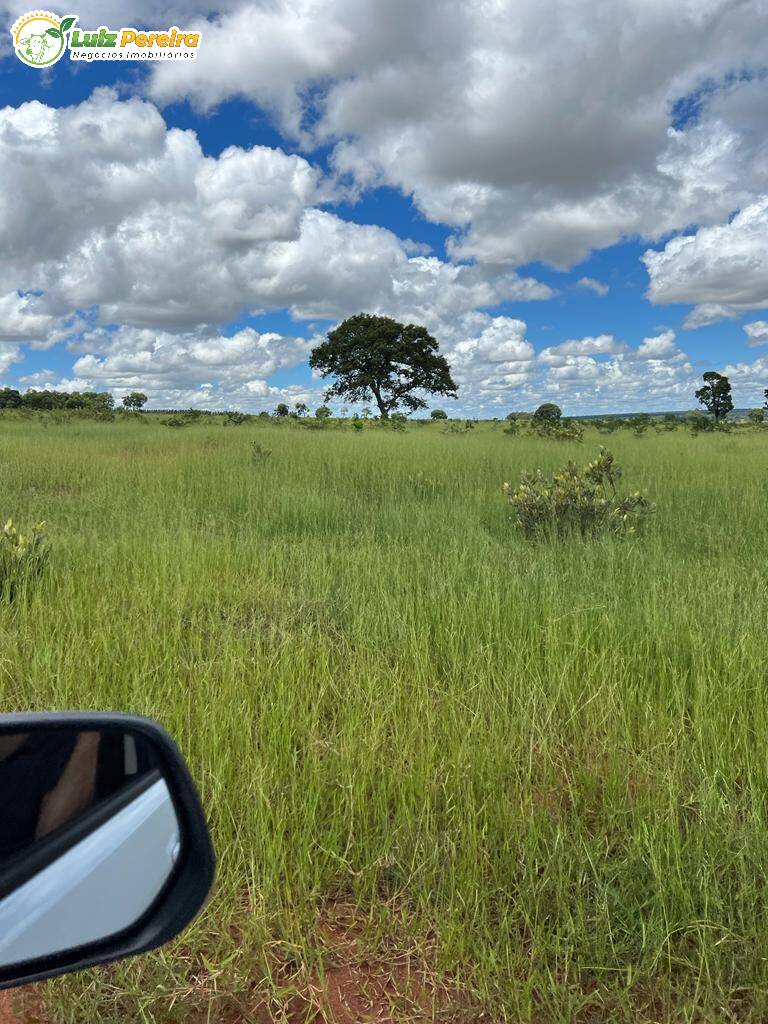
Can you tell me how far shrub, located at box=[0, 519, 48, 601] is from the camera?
4.11m

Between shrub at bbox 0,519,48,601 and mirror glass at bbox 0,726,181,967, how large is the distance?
336 cm

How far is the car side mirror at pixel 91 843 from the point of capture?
2.86 feet

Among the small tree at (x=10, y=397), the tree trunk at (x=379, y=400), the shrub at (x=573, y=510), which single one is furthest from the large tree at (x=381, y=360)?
the shrub at (x=573, y=510)

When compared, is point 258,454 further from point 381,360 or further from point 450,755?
point 381,360

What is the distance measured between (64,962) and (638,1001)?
1.36 meters

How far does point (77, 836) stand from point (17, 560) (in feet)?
12.6

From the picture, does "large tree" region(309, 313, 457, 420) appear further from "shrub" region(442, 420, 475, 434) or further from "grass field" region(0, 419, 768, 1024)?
"grass field" region(0, 419, 768, 1024)

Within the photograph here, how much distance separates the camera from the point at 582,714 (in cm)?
262

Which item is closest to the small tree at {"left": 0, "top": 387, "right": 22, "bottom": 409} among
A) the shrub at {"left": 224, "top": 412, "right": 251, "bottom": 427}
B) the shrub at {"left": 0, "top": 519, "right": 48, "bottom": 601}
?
the shrub at {"left": 224, "top": 412, "right": 251, "bottom": 427}

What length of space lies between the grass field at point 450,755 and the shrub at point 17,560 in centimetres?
13

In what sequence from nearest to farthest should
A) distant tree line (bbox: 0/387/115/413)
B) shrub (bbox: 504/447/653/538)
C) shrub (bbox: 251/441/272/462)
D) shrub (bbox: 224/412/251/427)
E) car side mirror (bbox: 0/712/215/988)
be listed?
car side mirror (bbox: 0/712/215/988) → shrub (bbox: 504/447/653/538) → shrub (bbox: 251/441/272/462) → shrub (bbox: 224/412/251/427) → distant tree line (bbox: 0/387/115/413)

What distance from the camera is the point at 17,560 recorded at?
166 inches

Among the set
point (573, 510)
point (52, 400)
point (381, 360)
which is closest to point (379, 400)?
point (381, 360)

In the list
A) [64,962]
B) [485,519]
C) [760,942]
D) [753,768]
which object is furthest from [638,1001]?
[485,519]
